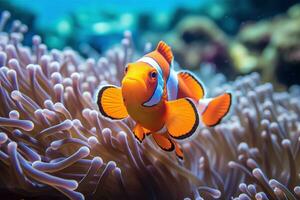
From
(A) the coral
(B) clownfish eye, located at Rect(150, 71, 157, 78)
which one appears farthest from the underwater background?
(A) the coral

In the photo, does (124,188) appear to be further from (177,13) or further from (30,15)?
(177,13)

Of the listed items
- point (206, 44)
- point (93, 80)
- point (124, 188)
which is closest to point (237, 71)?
point (206, 44)

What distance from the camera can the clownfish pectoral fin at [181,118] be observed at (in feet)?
4.20

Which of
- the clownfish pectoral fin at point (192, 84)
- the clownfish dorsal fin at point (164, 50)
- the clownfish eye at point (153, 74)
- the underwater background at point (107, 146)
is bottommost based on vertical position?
the underwater background at point (107, 146)

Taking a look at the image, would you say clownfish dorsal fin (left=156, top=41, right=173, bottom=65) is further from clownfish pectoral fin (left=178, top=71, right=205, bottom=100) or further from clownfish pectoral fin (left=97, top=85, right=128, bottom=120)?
clownfish pectoral fin (left=97, top=85, right=128, bottom=120)

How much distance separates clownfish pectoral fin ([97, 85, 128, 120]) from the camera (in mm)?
1315

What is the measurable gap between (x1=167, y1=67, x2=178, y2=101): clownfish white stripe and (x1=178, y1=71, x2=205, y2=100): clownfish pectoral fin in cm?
8

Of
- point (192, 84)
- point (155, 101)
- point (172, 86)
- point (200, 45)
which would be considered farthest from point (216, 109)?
point (200, 45)

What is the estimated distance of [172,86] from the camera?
1.44 meters

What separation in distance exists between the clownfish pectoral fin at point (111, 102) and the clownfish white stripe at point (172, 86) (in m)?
0.19

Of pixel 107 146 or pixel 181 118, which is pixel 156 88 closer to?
pixel 181 118

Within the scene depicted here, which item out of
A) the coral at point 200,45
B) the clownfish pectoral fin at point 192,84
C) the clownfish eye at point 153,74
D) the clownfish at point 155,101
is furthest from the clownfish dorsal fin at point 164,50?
the coral at point 200,45

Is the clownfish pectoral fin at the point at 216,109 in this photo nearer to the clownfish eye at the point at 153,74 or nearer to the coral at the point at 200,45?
the clownfish eye at the point at 153,74

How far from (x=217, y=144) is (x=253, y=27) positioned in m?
2.66
